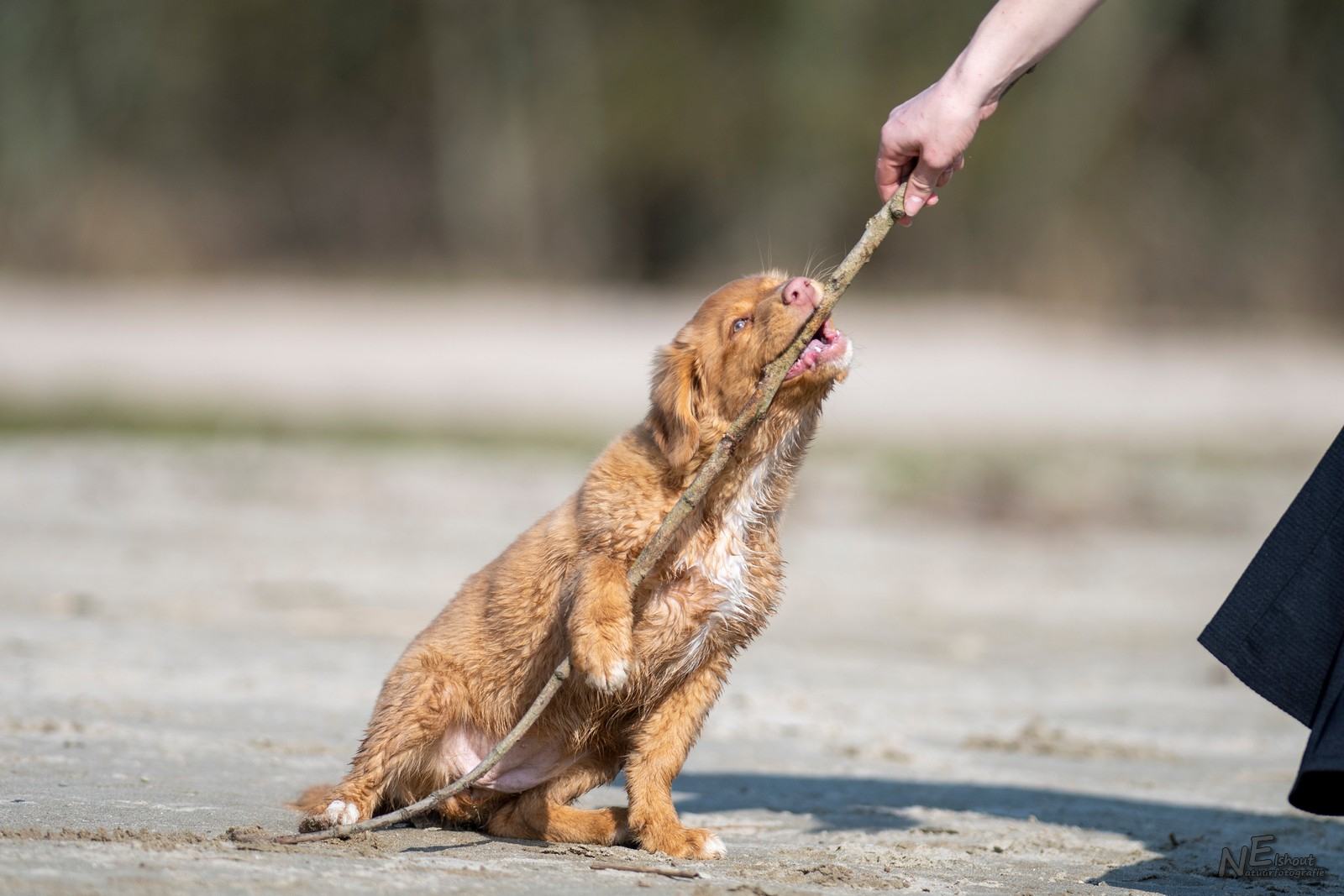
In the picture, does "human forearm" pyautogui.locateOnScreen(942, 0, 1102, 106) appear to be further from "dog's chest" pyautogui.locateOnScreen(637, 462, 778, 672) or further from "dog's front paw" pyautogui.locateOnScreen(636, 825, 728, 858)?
"dog's front paw" pyautogui.locateOnScreen(636, 825, 728, 858)

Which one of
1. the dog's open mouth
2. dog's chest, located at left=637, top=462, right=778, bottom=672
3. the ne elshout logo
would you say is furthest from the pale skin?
the ne elshout logo

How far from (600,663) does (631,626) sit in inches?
8.0

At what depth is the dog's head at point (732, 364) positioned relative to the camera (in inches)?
178

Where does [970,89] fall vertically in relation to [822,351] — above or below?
above

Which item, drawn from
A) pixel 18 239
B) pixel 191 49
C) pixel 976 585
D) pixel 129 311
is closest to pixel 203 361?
pixel 129 311

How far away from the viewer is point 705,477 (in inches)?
167

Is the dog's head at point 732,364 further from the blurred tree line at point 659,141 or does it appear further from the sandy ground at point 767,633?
the blurred tree line at point 659,141

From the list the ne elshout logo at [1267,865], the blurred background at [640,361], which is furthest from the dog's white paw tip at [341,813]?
the ne elshout logo at [1267,865]

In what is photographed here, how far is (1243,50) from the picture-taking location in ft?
86.5

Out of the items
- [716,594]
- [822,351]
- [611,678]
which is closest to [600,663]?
[611,678]

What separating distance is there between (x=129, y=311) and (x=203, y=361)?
234cm

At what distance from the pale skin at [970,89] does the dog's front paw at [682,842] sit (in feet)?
5.71

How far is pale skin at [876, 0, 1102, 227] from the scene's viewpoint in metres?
4.01

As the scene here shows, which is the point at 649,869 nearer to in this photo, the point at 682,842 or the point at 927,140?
the point at 682,842
